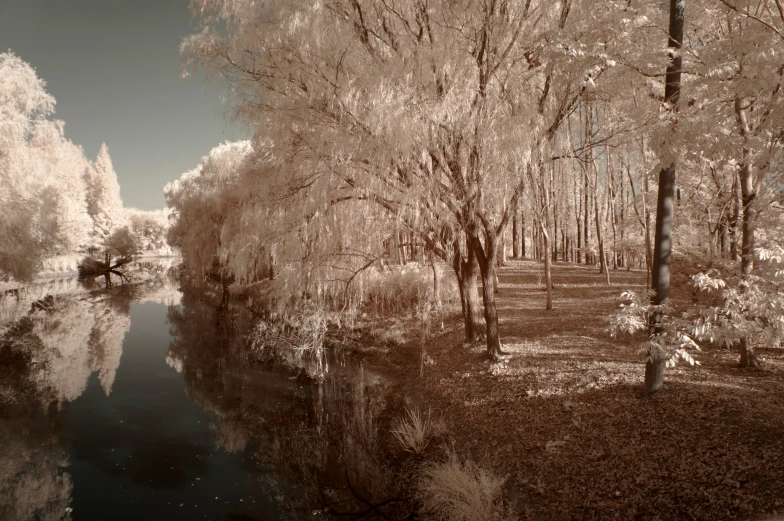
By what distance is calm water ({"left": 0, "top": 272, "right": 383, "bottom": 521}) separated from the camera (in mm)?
5828

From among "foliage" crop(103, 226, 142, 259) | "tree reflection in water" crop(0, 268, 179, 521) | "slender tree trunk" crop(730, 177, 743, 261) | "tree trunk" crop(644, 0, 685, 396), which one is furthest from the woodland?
"foliage" crop(103, 226, 142, 259)

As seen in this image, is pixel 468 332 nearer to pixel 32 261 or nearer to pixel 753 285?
pixel 753 285

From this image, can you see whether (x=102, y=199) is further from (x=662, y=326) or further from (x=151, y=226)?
(x=662, y=326)

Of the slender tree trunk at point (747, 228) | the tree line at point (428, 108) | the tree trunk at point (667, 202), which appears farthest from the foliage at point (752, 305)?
the slender tree trunk at point (747, 228)

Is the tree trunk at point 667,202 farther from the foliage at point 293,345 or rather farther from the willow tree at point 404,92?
the foliage at point 293,345

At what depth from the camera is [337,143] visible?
6781 millimetres

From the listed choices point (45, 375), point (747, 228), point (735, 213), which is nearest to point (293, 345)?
point (45, 375)

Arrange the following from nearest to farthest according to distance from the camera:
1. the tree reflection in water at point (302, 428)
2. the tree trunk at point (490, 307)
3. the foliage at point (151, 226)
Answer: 1. the tree reflection in water at point (302, 428)
2. the tree trunk at point (490, 307)
3. the foliage at point (151, 226)

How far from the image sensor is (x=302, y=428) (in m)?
7.67

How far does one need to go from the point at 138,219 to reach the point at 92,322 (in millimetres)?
49101

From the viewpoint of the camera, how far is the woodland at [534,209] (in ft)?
13.7

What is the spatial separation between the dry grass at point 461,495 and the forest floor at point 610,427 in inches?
9.6

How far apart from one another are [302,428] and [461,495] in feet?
12.7

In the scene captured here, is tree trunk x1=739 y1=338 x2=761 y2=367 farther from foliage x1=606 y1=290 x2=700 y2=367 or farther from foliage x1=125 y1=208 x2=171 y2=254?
foliage x1=125 y1=208 x2=171 y2=254
